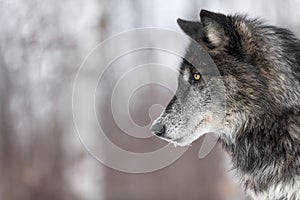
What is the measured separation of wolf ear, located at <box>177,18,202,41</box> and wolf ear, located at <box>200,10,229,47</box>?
143 millimetres

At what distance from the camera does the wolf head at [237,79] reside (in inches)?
195

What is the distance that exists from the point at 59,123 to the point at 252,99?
26.3 ft

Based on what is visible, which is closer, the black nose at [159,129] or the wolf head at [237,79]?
the wolf head at [237,79]

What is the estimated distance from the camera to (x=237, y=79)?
4953 mm

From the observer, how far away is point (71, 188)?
1263 centimetres

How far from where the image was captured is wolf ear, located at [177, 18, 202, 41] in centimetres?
520

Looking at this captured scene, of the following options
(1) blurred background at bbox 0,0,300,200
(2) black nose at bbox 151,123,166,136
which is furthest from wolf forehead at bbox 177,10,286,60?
(1) blurred background at bbox 0,0,300,200

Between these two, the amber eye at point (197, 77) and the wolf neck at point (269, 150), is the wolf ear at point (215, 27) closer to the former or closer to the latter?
the amber eye at point (197, 77)

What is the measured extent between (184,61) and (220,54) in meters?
0.32

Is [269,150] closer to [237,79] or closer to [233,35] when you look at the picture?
[237,79]

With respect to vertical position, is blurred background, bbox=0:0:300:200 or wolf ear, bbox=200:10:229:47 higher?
wolf ear, bbox=200:10:229:47

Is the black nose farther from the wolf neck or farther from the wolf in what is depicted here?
the wolf neck

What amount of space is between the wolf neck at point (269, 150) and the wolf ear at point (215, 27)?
23.2 inches

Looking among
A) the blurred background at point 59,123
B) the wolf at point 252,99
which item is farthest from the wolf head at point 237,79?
the blurred background at point 59,123
